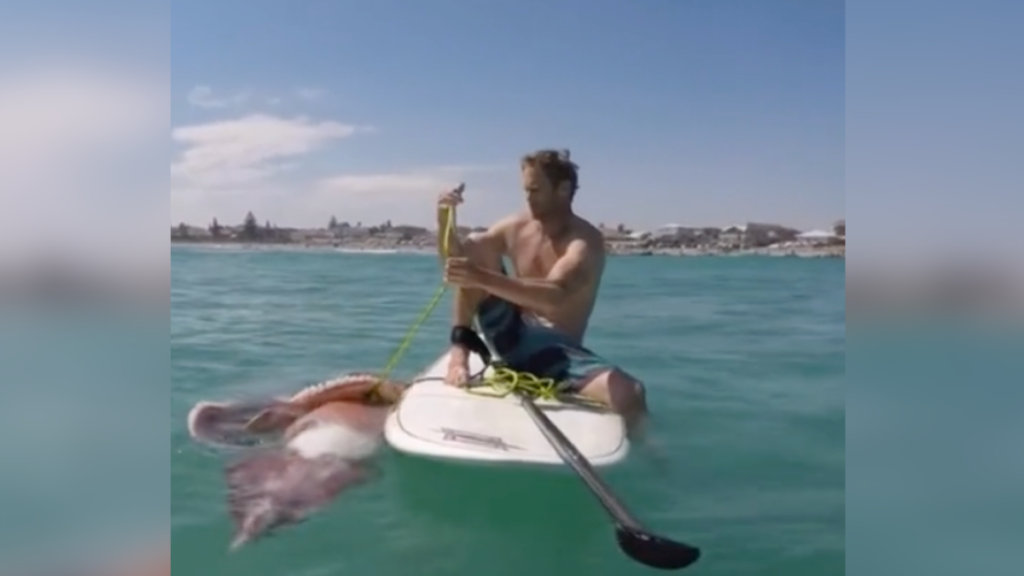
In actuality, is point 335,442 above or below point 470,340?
below

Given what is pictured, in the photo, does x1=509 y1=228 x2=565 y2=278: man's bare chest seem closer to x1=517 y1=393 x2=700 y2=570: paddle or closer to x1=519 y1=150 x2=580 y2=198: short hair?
x1=519 y1=150 x2=580 y2=198: short hair

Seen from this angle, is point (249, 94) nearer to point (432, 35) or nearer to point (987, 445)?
point (432, 35)

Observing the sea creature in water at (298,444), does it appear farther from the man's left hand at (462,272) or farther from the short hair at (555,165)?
the short hair at (555,165)

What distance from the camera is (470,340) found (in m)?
2.21

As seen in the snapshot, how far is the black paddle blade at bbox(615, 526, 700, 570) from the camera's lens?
5.31 ft

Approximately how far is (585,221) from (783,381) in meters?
0.55

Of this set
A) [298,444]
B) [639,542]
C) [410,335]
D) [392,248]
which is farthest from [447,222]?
[639,542]

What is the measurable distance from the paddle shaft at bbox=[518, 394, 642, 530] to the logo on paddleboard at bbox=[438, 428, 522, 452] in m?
0.08

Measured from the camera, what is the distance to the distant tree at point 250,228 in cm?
222

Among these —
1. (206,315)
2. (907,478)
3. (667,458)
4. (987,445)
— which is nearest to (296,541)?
(206,315)

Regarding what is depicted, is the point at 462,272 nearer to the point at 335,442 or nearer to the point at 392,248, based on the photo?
the point at 392,248

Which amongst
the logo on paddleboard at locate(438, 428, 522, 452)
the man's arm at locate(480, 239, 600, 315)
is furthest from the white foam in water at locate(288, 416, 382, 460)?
the man's arm at locate(480, 239, 600, 315)

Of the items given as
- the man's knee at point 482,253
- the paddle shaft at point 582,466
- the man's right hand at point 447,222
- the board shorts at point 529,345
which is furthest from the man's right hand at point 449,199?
the paddle shaft at point 582,466

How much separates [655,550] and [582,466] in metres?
0.22
